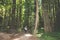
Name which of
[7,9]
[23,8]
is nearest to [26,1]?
[23,8]

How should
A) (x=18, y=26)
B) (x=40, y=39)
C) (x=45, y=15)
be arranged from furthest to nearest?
(x=18, y=26)
(x=45, y=15)
(x=40, y=39)

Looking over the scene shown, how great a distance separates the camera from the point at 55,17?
1548cm

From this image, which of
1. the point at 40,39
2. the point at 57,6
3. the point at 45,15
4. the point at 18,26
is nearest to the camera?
the point at 40,39

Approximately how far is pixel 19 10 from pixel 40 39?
7765 millimetres

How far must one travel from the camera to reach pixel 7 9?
17.0 m

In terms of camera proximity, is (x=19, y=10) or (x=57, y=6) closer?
(x=57, y=6)

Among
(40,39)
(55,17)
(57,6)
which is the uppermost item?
(57,6)

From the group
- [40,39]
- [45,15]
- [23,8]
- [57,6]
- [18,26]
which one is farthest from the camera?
[23,8]

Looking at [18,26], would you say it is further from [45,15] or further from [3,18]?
[45,15]

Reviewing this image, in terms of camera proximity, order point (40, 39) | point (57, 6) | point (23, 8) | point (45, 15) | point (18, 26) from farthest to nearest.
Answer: point (23, 8), point (18, 26), point (57, 6), point (45, 15), point (40, 39)

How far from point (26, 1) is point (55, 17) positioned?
11.8 feet

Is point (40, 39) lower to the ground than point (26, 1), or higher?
lower

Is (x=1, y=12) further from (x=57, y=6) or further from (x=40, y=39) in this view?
(x=40, y=39)

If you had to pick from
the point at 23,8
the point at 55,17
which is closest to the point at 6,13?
the point at 23,8
